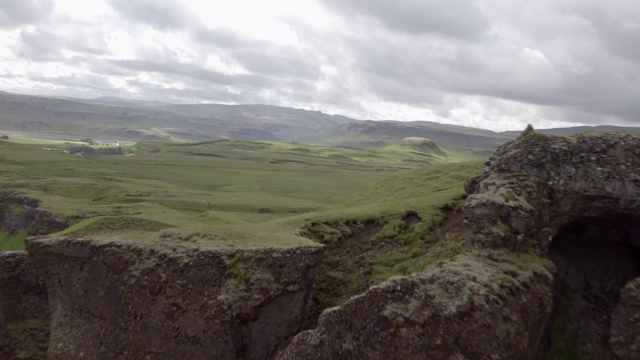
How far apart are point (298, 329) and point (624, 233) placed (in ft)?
58.3

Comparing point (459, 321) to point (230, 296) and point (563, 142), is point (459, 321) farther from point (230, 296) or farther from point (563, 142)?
point (563, 142)

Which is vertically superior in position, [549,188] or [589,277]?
[549,188]

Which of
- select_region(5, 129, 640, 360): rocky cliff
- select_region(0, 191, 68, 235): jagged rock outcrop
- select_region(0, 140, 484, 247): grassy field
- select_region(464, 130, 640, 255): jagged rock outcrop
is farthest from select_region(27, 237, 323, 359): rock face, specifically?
select_region(0, 191, 68, 235): jagged rock outcrop

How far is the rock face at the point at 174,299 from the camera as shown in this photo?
2073 centimetres

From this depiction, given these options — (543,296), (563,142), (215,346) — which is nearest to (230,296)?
(215,346)

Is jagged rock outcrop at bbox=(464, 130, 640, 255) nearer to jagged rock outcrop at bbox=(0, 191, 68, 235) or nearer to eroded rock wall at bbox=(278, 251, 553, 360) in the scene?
eroded rock wall at bbox=(278, 251, 553, 360)

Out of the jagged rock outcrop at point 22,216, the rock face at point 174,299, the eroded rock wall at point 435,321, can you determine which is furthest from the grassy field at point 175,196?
the eroded rock wall at point 435,321

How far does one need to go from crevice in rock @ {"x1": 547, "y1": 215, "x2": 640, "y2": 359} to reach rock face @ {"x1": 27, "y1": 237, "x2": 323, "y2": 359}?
12187 millimetres

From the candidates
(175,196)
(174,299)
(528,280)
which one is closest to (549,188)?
(528,280)

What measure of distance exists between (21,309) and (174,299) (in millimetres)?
10497

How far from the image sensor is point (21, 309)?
82.0 feet

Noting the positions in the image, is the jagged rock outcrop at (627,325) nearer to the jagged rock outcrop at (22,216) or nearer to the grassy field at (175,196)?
the grassy field at (175,196)

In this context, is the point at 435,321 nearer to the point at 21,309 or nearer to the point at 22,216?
the point at 21,309

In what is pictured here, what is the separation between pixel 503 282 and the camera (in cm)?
1762
